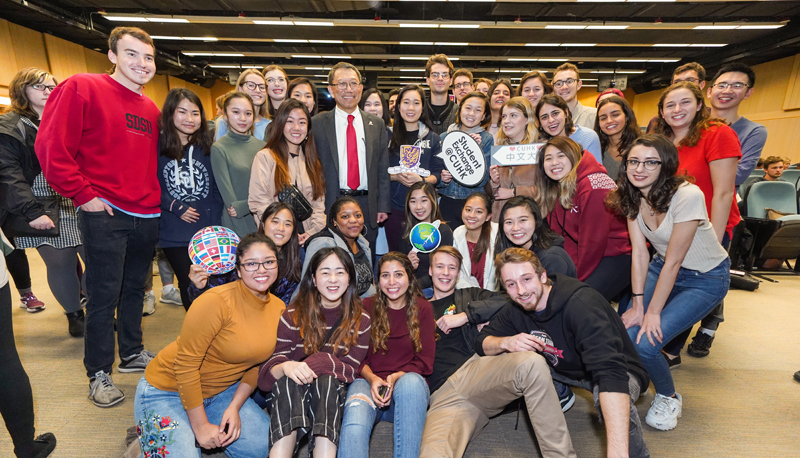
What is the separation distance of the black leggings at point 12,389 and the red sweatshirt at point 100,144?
780 mm

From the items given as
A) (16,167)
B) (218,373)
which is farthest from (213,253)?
(16,167)

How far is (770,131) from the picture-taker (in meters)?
11.0

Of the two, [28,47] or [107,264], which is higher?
[28,47]

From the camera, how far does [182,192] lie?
2.60 m

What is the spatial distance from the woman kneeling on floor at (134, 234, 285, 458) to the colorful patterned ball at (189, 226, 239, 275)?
257 mm

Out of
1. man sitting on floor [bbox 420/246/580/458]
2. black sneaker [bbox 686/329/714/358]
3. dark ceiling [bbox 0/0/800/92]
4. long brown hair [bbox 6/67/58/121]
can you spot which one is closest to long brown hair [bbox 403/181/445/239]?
man sitting on floor [bbox 420/246/580/458]

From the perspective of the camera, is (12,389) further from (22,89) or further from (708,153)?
(708,153)

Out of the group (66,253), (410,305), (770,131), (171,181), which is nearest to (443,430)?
(410,305)

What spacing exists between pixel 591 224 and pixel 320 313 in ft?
5.44

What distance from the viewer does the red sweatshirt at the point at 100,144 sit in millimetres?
2006

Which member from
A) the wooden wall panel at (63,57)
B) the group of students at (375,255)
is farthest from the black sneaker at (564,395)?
the wooden wall panel at (63,57)

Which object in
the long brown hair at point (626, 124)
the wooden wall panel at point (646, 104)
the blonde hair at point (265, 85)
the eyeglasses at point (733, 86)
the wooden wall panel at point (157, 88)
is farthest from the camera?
the wooden wall panel at point (646, 104)

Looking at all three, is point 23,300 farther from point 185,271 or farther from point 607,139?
point 607,139

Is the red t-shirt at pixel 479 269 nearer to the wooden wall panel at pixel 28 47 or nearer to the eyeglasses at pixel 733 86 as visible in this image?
the eyeglasses at pixel 733 86
